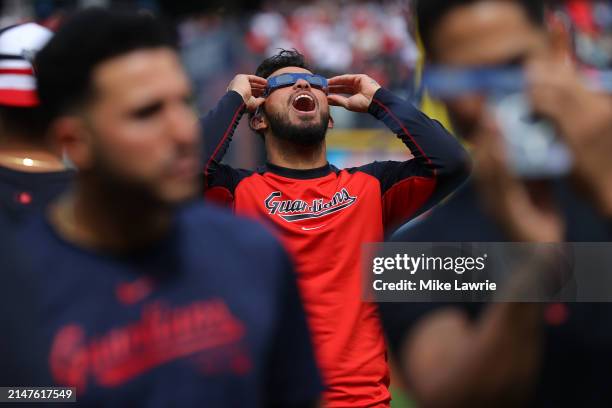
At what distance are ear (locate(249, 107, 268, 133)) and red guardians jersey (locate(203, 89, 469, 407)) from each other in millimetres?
163

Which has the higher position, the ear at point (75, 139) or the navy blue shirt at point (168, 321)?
the ear at point (75, 139)

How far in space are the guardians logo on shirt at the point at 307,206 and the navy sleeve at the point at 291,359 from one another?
7.27 feet

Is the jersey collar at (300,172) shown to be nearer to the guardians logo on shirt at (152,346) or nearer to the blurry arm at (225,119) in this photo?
the blurry arm at (225,119)

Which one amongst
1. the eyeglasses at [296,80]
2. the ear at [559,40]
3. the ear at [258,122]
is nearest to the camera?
the ear at [559,40]

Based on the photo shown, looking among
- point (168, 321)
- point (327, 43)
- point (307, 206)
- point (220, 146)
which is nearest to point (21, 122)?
point (220, 146)

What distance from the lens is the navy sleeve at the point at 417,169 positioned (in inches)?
191

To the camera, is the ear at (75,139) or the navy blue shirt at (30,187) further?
the navy blue shirt at (30,187)

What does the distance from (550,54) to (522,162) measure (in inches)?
13.6

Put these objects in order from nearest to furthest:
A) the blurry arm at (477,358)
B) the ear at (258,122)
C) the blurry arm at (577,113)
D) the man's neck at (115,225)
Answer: the blurry arm at (577,113)
the blurry arm at (477,358)
the man's neck at (115,225)
the ear at (258,122)

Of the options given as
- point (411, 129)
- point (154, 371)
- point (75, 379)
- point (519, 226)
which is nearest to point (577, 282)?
point (519, 226)

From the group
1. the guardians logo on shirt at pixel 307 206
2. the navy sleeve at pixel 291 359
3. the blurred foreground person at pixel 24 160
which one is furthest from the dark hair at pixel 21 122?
the navy sleeve at pixel 291 359

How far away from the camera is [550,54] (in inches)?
84.9

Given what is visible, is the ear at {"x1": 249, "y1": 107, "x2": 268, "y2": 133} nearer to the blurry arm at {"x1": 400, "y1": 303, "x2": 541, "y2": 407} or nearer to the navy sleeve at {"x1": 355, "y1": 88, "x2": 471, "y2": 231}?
the navy sleeve at {"x1": 355, "y1": 88, "x2": 471, "y2": 231}

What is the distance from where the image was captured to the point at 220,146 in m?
4.91
